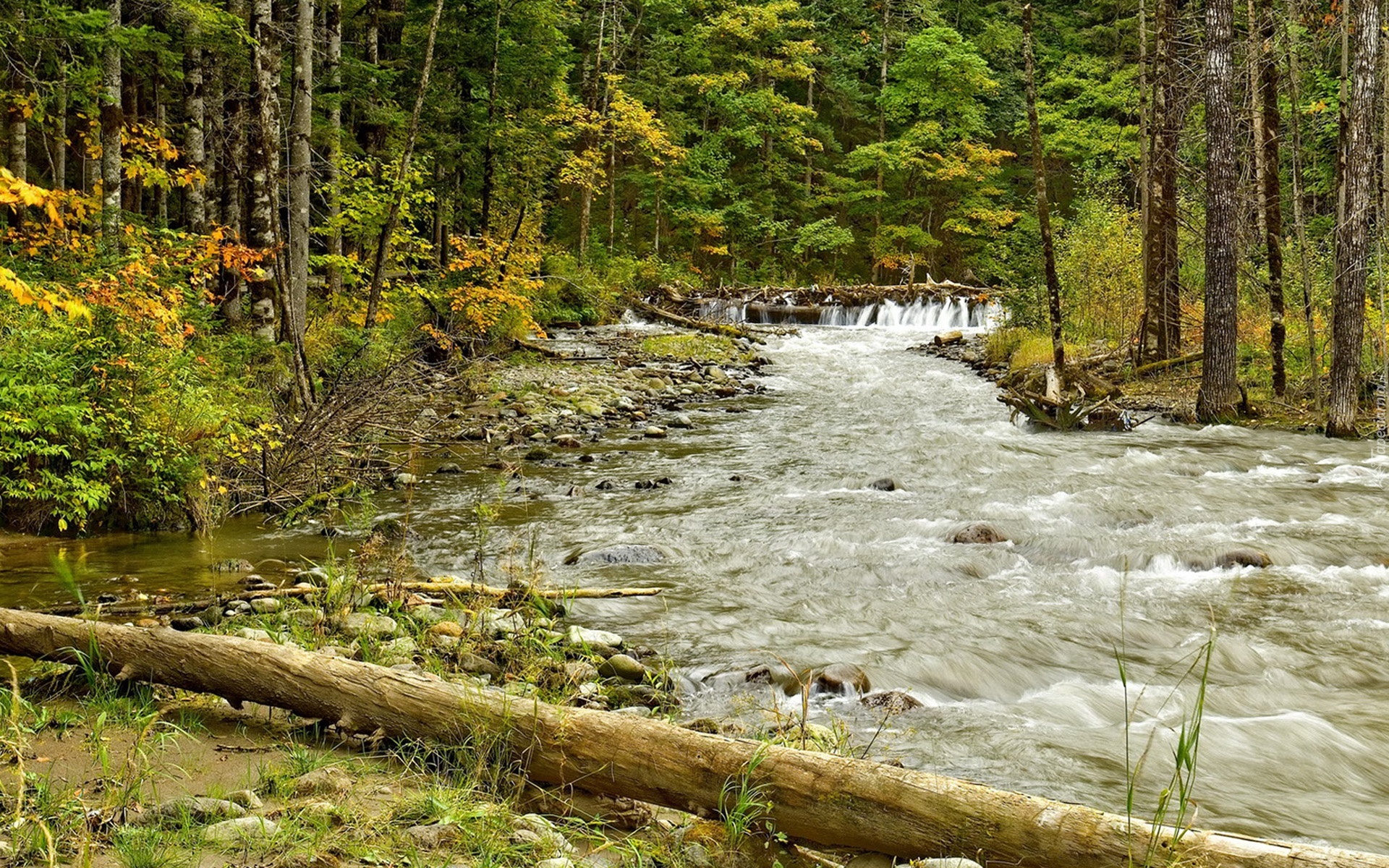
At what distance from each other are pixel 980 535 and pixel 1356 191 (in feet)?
22.5

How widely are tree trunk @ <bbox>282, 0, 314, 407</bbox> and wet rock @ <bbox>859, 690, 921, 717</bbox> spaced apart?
24.6 feet

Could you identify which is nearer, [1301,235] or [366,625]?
[366,625]

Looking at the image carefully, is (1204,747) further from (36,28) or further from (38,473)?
(36,28)

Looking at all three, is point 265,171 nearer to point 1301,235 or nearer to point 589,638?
point 589,638

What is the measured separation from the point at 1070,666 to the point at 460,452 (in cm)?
810

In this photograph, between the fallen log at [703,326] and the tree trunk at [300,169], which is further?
the fallen log at [703,326]

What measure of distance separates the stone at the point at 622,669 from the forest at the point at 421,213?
3.01m

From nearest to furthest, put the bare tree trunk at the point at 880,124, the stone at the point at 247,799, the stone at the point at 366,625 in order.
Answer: the stone at the point at 247,799 < the stone at the point at 366,625 < the bare tree trunk at the point at 880,124

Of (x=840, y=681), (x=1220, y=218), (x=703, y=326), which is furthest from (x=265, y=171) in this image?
(x=703, y=326)

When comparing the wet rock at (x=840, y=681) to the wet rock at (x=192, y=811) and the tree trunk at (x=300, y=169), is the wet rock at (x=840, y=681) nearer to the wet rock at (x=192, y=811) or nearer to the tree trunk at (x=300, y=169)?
the wet rock at (x=192, y=811)

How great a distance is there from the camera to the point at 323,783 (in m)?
2.99

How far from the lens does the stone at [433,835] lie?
2.69 metres

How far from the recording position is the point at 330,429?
8562 millimetres

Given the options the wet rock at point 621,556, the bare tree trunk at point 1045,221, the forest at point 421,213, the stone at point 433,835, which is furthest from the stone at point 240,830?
the bare tree trunk at point 1045,221
